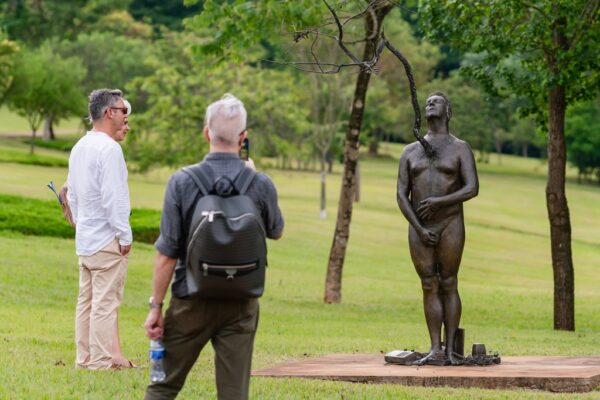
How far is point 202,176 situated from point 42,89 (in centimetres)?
6183

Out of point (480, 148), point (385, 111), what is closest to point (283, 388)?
point (385, 111)

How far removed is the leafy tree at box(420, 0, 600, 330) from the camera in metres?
17.8

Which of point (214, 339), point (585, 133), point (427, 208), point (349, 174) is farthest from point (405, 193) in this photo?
point (585, 133)

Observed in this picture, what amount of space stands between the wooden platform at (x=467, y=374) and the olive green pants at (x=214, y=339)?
136 inches

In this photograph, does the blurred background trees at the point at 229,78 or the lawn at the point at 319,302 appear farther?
the blurred background trees at the point at 229,78

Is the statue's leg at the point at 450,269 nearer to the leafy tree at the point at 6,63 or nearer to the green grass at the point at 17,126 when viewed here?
the leafy tree at the point at 6,63

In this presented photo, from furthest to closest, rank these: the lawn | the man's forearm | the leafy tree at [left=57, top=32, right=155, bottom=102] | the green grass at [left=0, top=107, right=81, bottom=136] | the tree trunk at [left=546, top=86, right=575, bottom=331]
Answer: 1. the green grass at [left=0, top=107, right=81, bottom=136]
2. the leafy tree at [left=57, top=32, right=155, bottom=102]
3. the tree trunk at [left=546, top=86, right=575, bottom=331]
4. the lawn
5. the man's forearm

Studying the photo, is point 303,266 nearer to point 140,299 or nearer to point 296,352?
point 140,299

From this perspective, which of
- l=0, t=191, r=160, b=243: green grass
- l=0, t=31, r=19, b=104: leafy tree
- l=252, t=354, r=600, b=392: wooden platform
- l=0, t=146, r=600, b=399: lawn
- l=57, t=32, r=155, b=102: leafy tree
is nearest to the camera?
l=0, t=146, r=600, b=399: lawn

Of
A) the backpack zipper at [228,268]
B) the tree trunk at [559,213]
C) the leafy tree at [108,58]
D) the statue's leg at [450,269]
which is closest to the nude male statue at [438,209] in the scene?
the statue's leg at [450,269]

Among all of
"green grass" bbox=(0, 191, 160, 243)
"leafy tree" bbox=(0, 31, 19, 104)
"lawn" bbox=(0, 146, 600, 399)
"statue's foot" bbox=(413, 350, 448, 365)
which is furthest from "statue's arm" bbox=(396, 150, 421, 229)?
"leafy tree" bbox=(0, 31, 19, 104)

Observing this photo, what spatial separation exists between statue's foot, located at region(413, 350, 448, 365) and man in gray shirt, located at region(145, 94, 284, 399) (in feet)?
15.3

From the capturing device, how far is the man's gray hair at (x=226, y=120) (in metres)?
6.16

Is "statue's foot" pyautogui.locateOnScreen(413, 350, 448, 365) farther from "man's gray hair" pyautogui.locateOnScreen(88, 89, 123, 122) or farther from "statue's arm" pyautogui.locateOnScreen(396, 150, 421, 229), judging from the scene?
"man's gray hair" pyautogui.locateOnScreen(88, 89, 123, 122)
